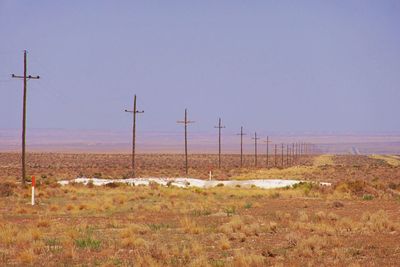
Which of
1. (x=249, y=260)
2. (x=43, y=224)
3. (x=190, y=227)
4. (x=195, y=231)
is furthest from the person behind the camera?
(x=43, y=224)

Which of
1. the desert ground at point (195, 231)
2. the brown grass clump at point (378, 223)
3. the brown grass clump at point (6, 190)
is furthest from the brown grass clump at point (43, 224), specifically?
the brown grass clump at point (6, 190)

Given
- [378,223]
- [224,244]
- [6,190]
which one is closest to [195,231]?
[224,244]

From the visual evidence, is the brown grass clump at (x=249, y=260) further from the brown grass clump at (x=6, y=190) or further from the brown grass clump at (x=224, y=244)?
the brown grass clump at (x=6, y=190)

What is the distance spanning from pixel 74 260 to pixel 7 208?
1481 cm

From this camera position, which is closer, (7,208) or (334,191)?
(7,208)

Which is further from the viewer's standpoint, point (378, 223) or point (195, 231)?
point (378, 223)

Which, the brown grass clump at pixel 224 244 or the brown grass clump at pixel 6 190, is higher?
the brown grass clump at pixel 6 190

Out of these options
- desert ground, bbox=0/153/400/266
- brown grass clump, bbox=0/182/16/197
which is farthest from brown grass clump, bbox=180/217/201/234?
brown grass clump, bbox=0/182/16/197

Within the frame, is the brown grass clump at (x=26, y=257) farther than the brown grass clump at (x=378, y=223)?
No

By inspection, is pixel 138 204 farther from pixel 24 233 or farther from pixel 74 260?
pixel 74 260

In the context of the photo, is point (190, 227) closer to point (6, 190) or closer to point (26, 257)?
point (26, 257)

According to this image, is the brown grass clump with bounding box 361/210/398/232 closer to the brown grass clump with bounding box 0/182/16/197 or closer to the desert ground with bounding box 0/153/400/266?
the desert ground with bounding box 0/153/400/266

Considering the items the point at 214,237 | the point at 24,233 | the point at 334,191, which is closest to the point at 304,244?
the point at 214,237

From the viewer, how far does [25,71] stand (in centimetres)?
4228
